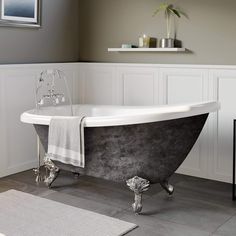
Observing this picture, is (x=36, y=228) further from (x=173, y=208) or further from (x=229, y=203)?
(x=229, y=203)

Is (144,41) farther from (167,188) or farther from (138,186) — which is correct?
Answer: (138,186)

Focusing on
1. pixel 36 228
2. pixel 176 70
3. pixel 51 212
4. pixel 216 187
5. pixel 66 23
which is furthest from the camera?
pixel 66 23

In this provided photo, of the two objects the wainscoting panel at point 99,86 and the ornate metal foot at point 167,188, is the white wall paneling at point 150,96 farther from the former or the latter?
the ornate metal foot at point 167,188

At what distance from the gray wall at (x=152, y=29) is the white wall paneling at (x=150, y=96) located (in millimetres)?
109

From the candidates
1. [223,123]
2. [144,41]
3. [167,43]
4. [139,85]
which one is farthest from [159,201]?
[144,41]

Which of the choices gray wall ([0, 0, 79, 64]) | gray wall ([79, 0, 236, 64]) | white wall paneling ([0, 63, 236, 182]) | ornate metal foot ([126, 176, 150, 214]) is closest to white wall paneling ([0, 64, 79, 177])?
white wall paneling ([0, 63, 236, 182])

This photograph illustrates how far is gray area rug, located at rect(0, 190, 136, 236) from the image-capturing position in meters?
2.91

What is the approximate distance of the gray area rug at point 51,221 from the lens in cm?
291

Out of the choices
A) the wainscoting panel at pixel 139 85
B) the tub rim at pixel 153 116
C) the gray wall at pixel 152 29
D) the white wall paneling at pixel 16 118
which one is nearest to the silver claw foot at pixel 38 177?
the white wall paneling at pixel 16 118

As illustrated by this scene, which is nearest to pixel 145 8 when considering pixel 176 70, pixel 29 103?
pixel 176 70

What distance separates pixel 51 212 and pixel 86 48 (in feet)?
7.56

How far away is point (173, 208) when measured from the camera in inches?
133

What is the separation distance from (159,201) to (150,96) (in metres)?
1.27

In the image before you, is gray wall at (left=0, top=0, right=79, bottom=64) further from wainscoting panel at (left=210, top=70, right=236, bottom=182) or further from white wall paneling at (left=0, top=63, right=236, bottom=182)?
wainscoting panel at (left=210, top=70, right=236, bottom=182)
